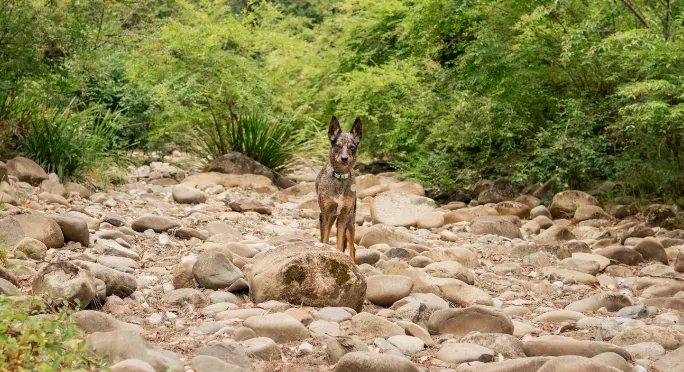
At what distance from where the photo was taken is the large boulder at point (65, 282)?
492 cm

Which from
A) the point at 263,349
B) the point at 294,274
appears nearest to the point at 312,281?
the point at 294,274

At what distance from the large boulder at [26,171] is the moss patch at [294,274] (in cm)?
649

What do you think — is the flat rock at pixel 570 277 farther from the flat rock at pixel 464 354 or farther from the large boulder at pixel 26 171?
the large boulder at pixel 26 171

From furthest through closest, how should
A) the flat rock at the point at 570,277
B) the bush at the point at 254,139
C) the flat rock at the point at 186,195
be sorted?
the bush at the point at 254,139 → the flat rock at the point at 186,195 → the flat rock at the point at 570,277

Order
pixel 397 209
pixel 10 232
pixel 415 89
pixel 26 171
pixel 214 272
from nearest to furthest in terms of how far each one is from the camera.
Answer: pixel 214 272 < pixel 10 232 < pixel 26 171 < pixel 397 209 < pixel 415 89

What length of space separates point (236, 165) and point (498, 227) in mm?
5908

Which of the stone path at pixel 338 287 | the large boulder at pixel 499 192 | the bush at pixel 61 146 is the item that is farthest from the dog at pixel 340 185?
the large boulder at pixel 499 192

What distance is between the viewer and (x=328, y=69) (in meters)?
20.3

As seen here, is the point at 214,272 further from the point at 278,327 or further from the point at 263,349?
the point at 263,349

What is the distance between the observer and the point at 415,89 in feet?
50.7

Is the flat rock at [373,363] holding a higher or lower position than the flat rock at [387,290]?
higher

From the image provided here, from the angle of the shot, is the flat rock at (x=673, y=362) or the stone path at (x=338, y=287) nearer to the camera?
the stone path at (x=338, y=287)

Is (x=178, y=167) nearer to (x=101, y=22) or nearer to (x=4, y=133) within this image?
(x=101, y=22)

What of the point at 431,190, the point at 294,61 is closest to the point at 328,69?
the point at 294,61
